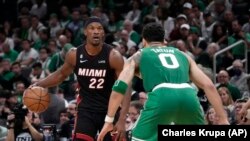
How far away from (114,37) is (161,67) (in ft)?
34.6

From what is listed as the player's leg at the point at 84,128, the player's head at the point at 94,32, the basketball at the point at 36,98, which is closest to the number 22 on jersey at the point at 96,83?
the player's leg at the point at 84,128

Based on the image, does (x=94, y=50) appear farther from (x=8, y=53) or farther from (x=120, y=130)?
(x=8, y=53)

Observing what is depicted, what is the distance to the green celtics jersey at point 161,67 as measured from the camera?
8859 mm

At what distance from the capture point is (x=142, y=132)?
28.9 feet

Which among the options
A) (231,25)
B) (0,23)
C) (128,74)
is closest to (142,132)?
(128,74)

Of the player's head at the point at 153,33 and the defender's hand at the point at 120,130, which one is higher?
the player's head at the point at 153,33

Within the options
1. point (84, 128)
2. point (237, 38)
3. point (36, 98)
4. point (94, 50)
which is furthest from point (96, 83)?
point (237, 38)

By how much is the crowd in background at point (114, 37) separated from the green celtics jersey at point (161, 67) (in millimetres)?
4671

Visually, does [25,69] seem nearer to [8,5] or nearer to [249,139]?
[8,5]

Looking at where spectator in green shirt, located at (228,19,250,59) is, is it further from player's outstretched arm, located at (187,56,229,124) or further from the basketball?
player's outstretched arm, located at (187,56,229,124)

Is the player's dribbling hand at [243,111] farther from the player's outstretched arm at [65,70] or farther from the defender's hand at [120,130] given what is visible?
the player's outstretched arm at [65,70]

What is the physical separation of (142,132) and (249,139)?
1163mm

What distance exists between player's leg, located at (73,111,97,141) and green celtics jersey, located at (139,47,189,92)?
6.38ft

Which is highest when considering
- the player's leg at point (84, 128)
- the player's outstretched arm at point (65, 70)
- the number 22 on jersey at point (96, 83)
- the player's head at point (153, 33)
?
the player's head at point (153, 33)
